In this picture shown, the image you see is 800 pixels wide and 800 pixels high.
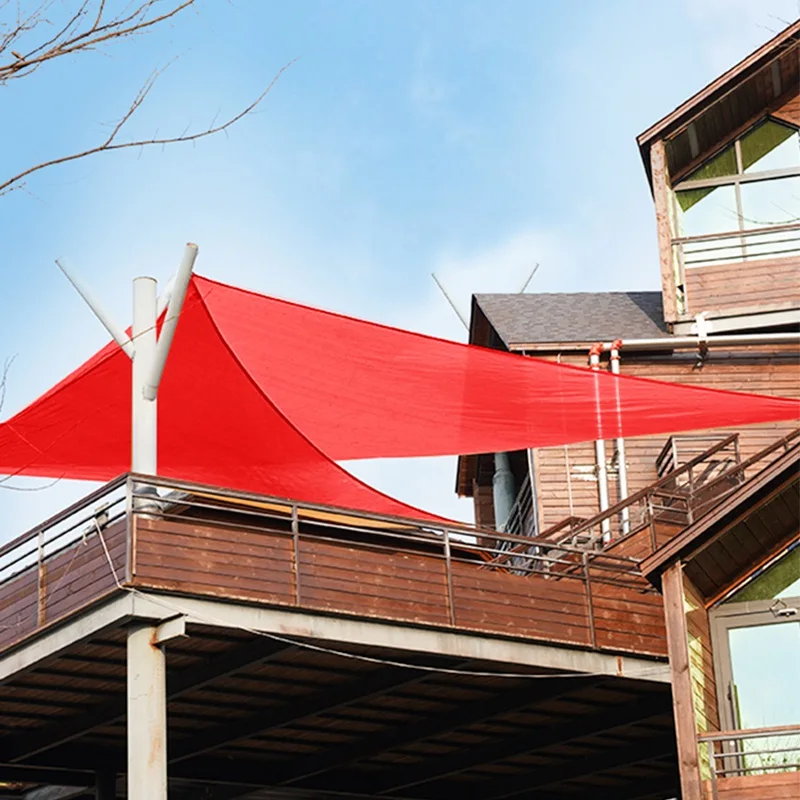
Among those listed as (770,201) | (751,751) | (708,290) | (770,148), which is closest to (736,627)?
(751,751)

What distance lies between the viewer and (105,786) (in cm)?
1942

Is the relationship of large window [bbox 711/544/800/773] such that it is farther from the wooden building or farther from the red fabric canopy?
the wooden building

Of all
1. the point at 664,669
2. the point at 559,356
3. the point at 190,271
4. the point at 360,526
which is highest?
the point at 559,356

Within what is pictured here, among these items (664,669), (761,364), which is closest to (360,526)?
(664,669)

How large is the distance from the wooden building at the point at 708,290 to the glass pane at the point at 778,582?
457cm

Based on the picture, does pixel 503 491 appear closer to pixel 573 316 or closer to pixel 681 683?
pixel 573 316

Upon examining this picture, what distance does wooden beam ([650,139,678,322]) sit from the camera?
73.2 feet

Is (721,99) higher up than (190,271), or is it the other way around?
(721,99)

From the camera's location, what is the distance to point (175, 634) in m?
14.7

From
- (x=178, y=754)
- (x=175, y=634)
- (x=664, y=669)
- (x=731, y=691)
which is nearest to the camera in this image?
(x=175, y=634)

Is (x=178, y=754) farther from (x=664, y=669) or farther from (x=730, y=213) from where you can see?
(x=730, y=213)

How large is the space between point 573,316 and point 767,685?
9.19 metres

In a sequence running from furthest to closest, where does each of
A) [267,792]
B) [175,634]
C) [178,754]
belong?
[267,792]
[178,754]
[175,634]

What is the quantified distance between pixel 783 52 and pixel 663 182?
246 cm
